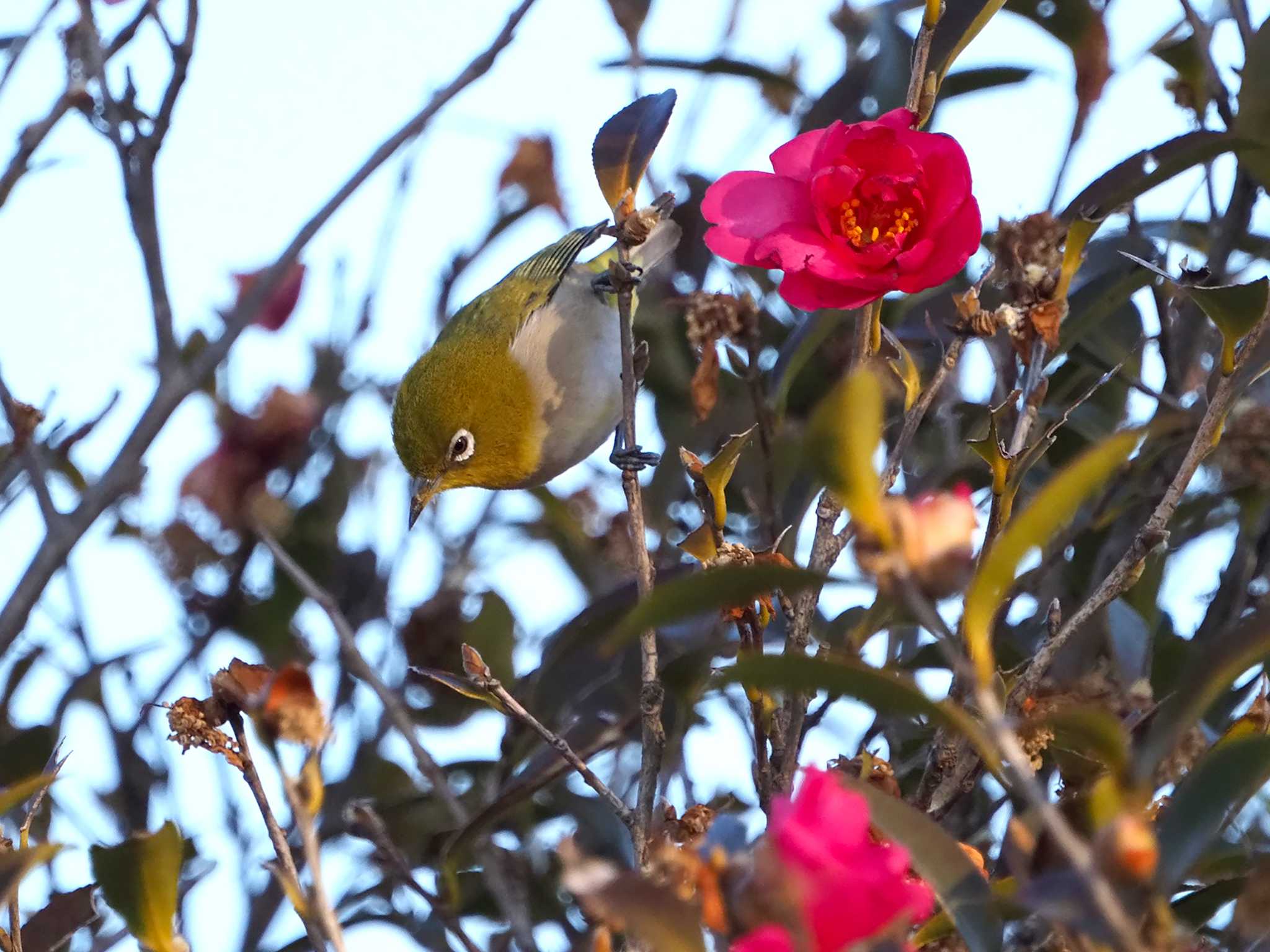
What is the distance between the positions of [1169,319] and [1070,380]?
0.34 metres

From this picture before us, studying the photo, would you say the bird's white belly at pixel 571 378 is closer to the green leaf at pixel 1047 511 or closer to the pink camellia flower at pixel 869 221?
the pink camellia flower at pixel 869 221

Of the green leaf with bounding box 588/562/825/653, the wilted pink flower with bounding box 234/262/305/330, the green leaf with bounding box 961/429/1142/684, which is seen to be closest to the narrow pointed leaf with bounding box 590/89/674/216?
the green leaf with bounding box 588/562/825/653

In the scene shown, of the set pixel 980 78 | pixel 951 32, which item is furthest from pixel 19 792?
pixel 980 78

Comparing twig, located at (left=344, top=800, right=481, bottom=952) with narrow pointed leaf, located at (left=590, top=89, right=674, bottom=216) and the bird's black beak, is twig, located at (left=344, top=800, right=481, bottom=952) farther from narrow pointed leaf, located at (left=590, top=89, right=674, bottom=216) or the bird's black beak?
the bird's black beak

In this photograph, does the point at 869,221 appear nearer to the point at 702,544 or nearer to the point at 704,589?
the point at 702,544

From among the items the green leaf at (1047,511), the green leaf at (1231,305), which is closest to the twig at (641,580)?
the green leaf at (1047,511)

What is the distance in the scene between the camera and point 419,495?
4.00 metres

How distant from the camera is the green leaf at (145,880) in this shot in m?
1.41

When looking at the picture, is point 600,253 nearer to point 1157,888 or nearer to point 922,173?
point 922,173

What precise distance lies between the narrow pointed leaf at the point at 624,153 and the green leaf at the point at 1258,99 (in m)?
1.04

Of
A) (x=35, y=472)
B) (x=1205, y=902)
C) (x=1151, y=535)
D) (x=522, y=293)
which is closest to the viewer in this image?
(x=1205, y=902)

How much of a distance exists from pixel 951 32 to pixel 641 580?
1.05m

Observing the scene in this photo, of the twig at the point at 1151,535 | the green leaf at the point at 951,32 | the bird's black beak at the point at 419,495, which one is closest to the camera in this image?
the twig at the point at 1151,535

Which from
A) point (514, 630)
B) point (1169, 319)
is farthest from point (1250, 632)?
point (514, 630)
